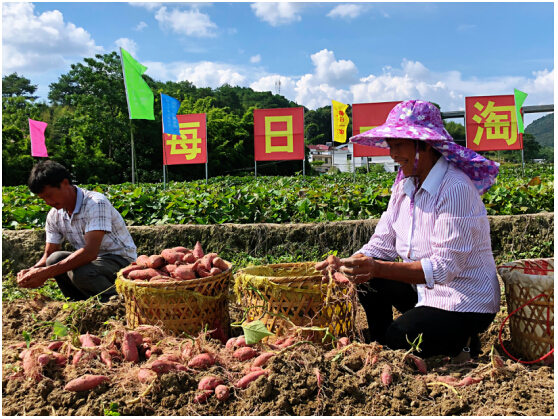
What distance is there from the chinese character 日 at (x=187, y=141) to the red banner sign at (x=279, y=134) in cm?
192

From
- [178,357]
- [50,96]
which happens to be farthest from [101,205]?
[50,96]

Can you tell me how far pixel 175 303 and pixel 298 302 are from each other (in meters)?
0.66

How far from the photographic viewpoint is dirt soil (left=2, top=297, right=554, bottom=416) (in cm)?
162

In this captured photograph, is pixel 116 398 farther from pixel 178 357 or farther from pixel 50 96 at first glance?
pixel 50 96

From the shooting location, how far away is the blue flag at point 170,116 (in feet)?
35.2

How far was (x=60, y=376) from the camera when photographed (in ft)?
6.19

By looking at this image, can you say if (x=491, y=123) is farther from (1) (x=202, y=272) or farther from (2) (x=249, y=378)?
(2) (x=249, y=378)

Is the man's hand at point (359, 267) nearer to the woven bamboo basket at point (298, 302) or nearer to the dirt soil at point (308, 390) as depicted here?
the woven bamboo basket at point (298, 302)

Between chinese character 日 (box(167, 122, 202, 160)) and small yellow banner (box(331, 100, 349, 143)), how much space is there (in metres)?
4.93

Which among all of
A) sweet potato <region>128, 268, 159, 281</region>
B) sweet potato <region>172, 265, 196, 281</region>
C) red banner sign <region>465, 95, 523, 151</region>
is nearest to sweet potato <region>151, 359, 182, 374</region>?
sweet potato <region>172, 265, 196, 281</region>

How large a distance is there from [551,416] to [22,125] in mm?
31087


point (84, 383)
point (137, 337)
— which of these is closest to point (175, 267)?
point (137, 337)

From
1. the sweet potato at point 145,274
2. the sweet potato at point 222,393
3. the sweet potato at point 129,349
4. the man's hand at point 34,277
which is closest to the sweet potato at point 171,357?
the sweet potato at point 129,349

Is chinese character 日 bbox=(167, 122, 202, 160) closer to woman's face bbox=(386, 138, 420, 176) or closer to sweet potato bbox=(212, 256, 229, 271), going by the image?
sweet potato bbox=(212, 256, 229, 271)
